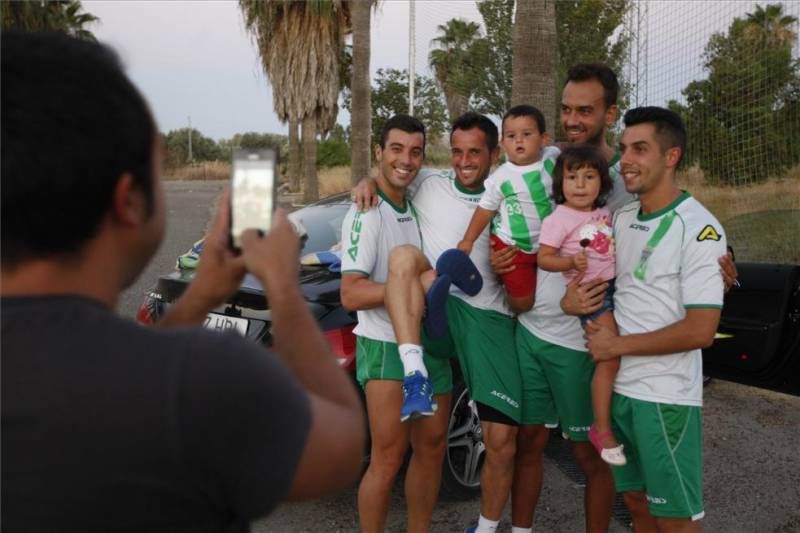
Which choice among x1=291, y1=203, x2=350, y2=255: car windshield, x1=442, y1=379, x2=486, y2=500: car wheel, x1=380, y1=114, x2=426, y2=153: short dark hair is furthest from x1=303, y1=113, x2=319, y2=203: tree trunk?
x1=380, y1=114, x2=426, y2=153: short dark hair

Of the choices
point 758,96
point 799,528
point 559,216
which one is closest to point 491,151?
point 559,216

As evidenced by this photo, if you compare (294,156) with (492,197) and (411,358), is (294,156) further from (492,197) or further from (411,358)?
(411,358)

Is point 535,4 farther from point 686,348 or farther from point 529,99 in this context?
point 686,348

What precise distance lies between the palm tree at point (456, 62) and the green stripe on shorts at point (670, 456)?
18.8 m

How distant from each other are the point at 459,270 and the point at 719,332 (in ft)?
5.54

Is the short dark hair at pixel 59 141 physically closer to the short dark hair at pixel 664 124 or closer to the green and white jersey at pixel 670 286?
the green and white jersey at pixel 670 286

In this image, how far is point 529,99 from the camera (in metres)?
6.30

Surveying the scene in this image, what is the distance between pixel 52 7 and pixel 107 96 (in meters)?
44.8

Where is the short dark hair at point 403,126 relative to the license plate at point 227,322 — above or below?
above

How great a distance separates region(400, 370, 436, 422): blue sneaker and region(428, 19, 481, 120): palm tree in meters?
18.5

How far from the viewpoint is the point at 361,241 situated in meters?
3.52

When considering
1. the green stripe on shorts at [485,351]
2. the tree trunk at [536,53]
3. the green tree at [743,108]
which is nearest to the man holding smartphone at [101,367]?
the green stripe on shorts at [485,351]

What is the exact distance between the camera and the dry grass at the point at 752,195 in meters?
9.05

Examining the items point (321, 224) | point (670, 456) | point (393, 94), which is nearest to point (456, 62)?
point (393, 94)
